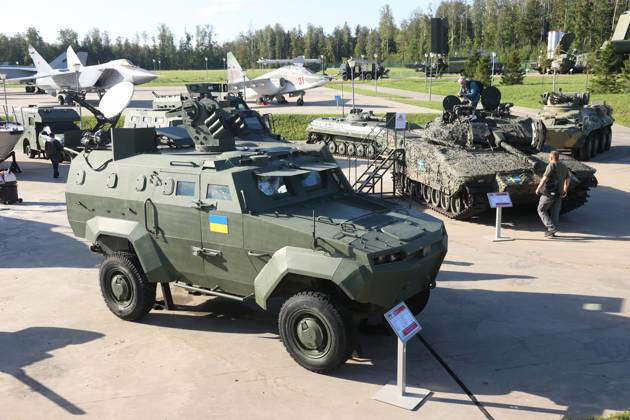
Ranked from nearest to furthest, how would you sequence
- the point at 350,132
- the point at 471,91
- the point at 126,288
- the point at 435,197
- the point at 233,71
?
1. the point at 126,288
2. the point at 435,197
3. the point at 471,91
4. the point at 350,132
5. the point at 233,71

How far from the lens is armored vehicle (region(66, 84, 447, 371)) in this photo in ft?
21.5

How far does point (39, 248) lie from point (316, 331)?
7.69 meters

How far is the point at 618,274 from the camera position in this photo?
10172 mm

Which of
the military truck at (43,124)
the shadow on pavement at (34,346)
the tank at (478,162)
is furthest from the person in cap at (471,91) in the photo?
the military truck at (43,124)

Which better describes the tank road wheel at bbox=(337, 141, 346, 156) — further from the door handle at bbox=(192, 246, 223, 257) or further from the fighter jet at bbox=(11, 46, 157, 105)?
the fighter jet at bbox=(11, 46, 157, 105)

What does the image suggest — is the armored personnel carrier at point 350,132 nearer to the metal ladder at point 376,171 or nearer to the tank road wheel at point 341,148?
the tank road wheel at point 341,148


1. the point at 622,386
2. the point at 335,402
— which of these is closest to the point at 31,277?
the point at 335,402

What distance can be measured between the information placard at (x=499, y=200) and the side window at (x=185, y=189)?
6769 millimetres

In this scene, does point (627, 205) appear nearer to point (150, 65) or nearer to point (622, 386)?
point (622, 386)

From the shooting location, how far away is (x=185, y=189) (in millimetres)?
7730

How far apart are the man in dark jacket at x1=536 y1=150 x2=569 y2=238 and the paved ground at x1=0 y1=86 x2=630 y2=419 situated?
1197 mm

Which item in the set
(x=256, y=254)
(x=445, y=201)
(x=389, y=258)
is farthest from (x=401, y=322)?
(x=445, y=201)

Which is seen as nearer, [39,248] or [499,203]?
[39,248]

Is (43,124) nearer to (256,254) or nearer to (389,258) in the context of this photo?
(256,254)
